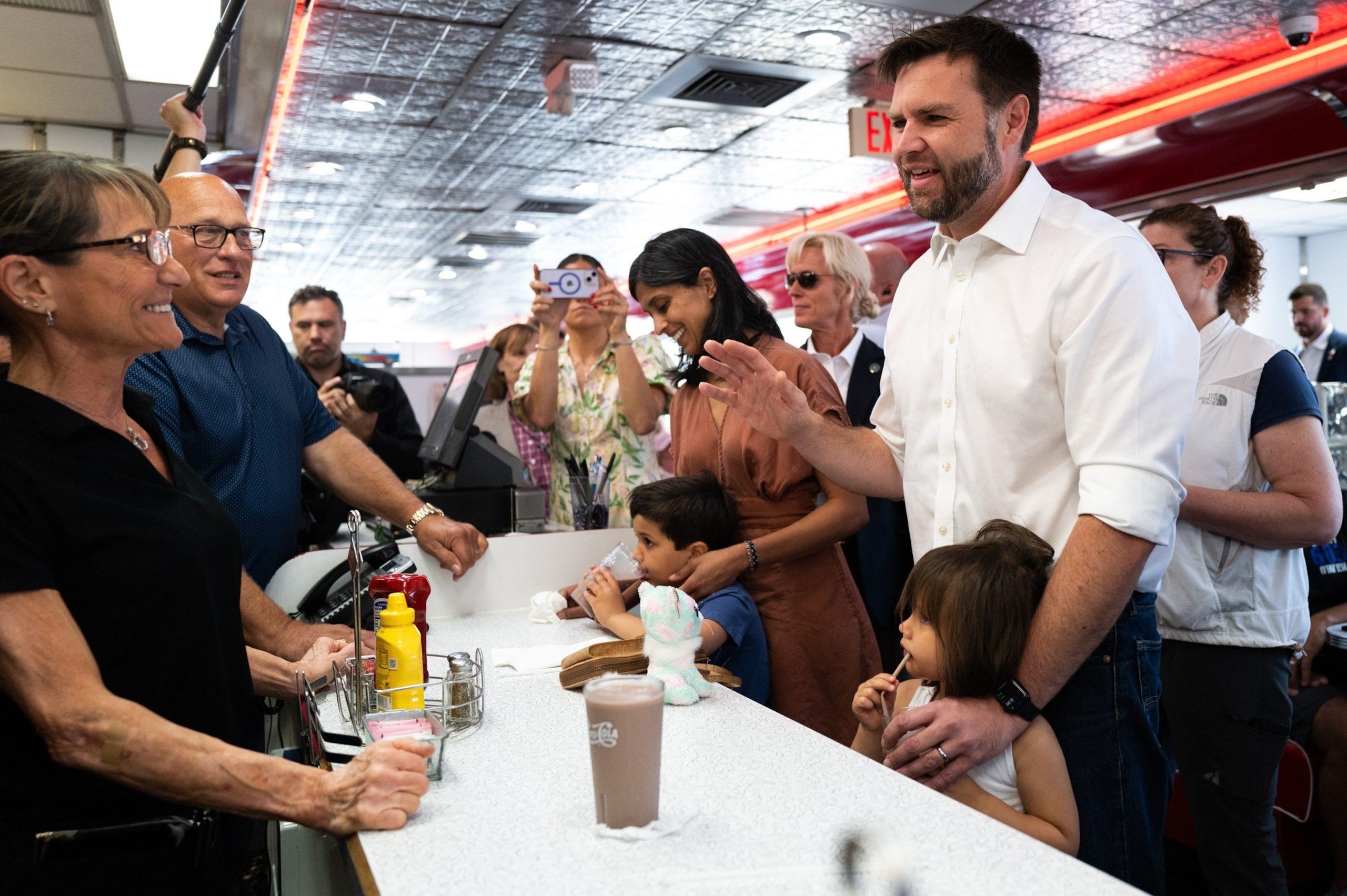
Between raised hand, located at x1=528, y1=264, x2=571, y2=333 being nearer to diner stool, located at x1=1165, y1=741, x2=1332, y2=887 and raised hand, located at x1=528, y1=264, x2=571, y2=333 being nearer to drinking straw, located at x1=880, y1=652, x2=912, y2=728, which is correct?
drinking straw, located at x1=880, y1=652, x2=912, y2=728

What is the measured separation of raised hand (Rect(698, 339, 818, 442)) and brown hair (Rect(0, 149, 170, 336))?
970mm

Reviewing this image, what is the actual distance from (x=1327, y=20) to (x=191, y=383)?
5534 mm

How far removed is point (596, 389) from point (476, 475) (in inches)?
25.5

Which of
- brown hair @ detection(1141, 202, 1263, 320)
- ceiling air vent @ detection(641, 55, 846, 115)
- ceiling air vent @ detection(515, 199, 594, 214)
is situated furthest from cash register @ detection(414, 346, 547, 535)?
ceiling air vent @ detection(515, 199, 594, 214)

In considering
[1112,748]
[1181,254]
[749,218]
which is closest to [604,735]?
[1112,748]

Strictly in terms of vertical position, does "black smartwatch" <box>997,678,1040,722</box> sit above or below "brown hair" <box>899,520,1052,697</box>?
below

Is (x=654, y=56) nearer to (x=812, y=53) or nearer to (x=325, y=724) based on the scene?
(x=812, y=53)

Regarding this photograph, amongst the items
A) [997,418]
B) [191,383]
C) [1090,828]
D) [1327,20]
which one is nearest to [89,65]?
[191,383]

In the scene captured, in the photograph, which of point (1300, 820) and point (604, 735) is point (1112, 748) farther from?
point (1300, 820)

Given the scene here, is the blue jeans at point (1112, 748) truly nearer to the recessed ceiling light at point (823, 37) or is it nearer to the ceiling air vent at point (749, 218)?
the recessed ceiling light at point (823, 37)

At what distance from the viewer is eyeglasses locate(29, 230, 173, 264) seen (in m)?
Answer: 1.36

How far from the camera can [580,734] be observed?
1.52 m

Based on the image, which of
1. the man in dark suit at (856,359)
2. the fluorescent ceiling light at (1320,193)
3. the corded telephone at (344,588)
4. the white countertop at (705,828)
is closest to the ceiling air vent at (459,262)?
the fluorescent ceiling light at (1320,193)

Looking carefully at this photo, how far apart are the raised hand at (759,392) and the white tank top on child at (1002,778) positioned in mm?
602
